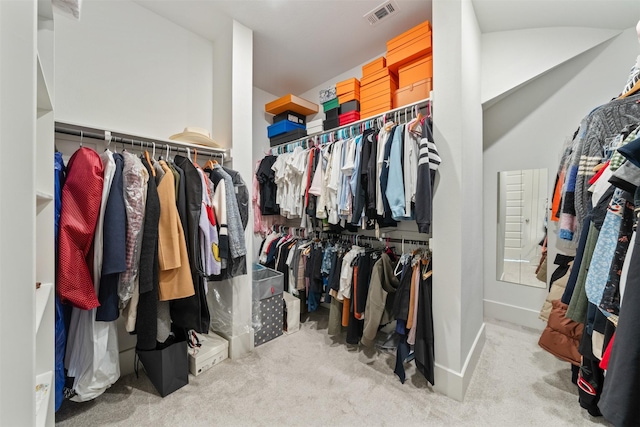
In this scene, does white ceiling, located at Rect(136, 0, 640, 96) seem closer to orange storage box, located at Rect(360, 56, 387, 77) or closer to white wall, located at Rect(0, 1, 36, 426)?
orange storage box, located at Rect(360, 56, 387, 77)

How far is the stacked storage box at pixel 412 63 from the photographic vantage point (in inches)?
72.9

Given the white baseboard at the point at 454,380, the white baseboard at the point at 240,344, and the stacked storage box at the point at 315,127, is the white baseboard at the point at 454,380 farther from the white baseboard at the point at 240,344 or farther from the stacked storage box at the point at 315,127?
the stacked storage box at the point at 315,127

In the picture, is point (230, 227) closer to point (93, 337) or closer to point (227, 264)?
point (227, 264)

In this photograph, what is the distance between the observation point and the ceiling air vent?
1893 mm

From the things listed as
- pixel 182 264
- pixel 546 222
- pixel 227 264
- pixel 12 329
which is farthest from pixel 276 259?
pixel 546 222

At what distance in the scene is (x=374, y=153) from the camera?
1860 mm

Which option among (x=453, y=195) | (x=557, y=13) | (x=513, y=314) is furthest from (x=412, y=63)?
(x=513, y=314)

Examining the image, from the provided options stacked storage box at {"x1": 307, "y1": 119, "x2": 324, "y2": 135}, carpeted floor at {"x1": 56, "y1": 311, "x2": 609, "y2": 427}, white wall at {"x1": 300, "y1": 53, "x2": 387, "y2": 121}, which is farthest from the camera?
white wall at {"x1": 300, "y1": 53, "x2": 387, "y2": 121}

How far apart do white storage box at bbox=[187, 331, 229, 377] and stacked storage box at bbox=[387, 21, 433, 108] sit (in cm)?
238

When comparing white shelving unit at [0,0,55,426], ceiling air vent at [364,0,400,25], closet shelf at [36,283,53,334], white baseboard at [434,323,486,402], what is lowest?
white baseboard at [434,323,486,402]

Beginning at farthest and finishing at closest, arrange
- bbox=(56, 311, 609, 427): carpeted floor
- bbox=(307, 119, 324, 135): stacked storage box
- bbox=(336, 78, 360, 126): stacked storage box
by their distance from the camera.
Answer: bbox=(307, 119, 324, 135): stacked storage box
bbox=(336, 78, 360, 126): stacked storage box
bbox=(56, 311, 609, 427): carpeted floor

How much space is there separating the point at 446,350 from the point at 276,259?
179cm

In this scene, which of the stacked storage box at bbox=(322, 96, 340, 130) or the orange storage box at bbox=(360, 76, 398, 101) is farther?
the stacked storage box at bbox=(322, 96, 340, 130)

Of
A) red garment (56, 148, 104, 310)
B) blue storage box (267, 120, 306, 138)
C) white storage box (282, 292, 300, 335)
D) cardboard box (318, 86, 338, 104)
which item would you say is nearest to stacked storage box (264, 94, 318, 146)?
blue storage box (267, 120, 306, 138)
